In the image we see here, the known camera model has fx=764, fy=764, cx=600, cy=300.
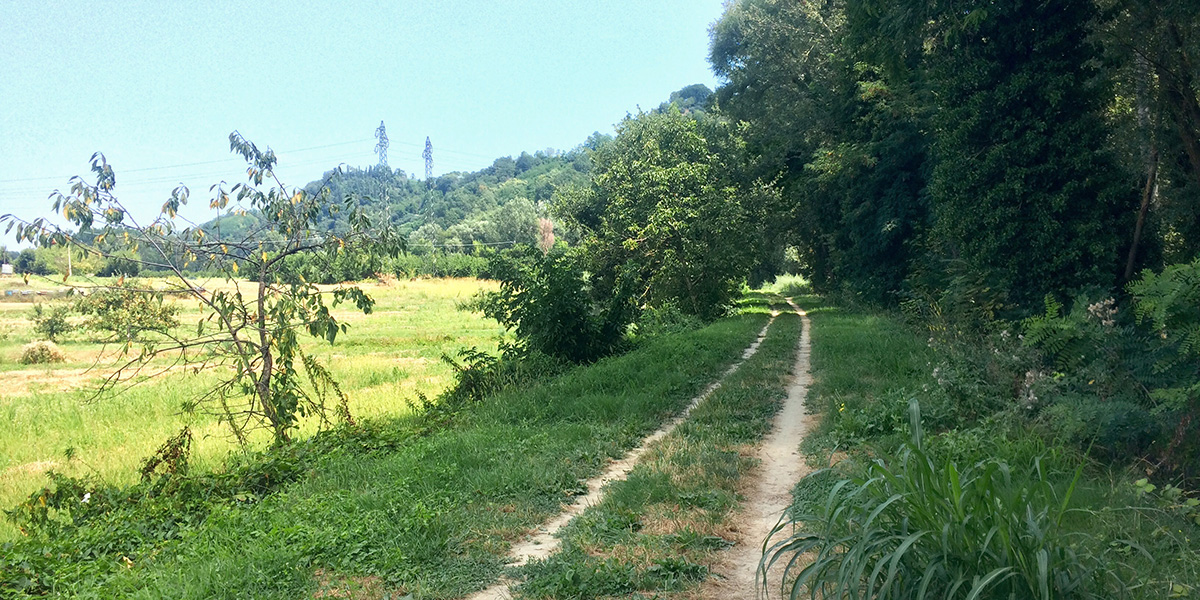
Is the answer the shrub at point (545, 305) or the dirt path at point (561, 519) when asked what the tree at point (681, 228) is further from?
the dirt path at point (561, 519)

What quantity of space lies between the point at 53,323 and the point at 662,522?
115 feet

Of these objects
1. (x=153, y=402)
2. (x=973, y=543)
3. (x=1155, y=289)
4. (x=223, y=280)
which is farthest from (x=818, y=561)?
(x=153, y=402)

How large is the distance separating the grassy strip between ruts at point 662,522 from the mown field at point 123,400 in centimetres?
530

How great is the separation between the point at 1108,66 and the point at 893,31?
135 inches

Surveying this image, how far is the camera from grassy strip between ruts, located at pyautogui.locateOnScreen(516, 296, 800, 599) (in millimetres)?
4602

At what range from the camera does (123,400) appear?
16375 mm

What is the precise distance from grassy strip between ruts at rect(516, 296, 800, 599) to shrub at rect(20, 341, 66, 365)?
2527cm

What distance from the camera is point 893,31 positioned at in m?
13.7

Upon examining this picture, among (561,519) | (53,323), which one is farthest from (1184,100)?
(53,323)

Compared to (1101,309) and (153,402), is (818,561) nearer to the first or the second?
(1101,309)

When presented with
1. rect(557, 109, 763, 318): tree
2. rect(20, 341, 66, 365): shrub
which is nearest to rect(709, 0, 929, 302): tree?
rect(557, 109, 763, 318): tree

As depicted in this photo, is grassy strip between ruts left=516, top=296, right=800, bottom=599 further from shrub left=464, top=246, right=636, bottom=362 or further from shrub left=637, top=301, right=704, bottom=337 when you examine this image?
shrub left=637, top=301, right=704, bottom=337

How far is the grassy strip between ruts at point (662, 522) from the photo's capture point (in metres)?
4.60

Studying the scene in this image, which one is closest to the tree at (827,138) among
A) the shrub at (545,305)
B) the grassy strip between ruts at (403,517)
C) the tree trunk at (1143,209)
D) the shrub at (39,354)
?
the tree trunk at (1143,209)
